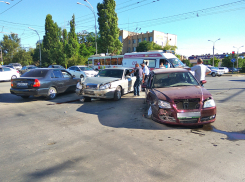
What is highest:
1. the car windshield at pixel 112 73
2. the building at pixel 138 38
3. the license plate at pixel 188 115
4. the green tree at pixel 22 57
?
the building at pixel 138 38

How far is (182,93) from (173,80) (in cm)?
124

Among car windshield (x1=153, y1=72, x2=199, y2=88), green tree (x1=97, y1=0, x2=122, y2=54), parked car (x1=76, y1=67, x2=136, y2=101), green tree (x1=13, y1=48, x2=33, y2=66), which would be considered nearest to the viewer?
car windshield (x1=153, y1=72, x2=199, y2=88)

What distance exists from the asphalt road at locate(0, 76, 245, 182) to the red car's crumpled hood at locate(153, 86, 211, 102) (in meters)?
0.83

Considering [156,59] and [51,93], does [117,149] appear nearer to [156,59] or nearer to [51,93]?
[51,93]

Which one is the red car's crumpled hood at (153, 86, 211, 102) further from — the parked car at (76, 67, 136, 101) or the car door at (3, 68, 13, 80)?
the car door at (3, 68, 13, 80)

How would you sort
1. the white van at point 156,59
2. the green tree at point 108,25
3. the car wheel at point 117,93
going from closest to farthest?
the car wheel at point 117,93 < the white van at point 156,59 < the green tree at point 108,25

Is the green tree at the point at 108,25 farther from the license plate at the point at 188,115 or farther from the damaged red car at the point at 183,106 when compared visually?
the license plate at the point at 188,115

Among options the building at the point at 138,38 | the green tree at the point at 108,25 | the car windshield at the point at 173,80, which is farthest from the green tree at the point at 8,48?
the car windshield at the point at 173,80

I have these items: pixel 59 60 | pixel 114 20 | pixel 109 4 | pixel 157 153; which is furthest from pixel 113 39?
pixel 157 153

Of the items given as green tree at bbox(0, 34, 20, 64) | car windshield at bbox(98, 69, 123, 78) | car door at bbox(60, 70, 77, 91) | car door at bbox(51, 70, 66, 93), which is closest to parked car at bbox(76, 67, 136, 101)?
car windshield at bbox(98, 69, 123, 78)

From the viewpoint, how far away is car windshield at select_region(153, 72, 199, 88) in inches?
241

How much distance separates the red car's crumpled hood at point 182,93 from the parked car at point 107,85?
322 cm

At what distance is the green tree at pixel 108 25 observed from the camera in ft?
121

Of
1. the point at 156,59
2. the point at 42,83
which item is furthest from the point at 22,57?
the point at 42,83
